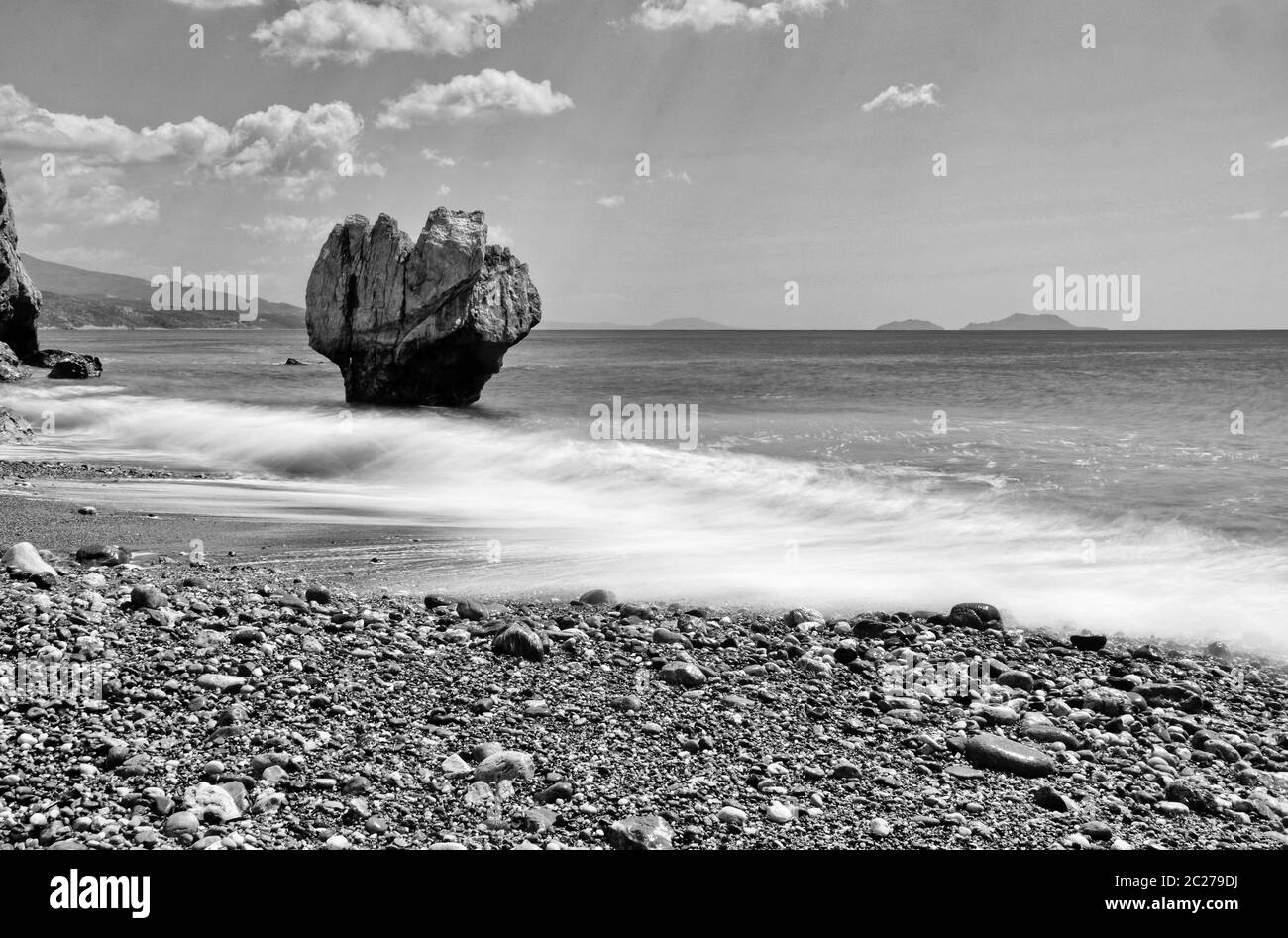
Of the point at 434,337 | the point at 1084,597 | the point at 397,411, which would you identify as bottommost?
the point at 1084,597

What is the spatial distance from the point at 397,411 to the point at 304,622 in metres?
22.3

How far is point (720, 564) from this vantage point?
12125 millimetres

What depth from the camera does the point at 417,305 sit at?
2922 centimetres

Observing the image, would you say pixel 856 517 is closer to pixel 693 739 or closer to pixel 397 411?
pixel 693 739

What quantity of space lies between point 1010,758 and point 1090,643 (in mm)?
3321

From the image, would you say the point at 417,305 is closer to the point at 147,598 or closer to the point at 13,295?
the point at 147,598

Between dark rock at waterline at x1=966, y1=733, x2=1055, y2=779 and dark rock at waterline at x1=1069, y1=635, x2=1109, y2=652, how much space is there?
2954 mm

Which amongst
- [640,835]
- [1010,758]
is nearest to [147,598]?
[640,835]

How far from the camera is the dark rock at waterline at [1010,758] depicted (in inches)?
233

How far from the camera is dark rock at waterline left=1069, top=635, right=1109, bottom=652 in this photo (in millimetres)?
8714

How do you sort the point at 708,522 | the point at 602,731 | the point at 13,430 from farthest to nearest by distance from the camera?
1. the point at 13,430
2. the point at 708,522
3. the point at 602,731

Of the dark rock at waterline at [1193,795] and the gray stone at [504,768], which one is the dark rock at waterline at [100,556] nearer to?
the gray stone at [504,768]

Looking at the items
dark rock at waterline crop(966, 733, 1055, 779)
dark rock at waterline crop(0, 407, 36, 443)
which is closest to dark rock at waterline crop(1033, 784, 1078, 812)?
A: dark rock at waterline crop(966, 733, 1055, 779)
